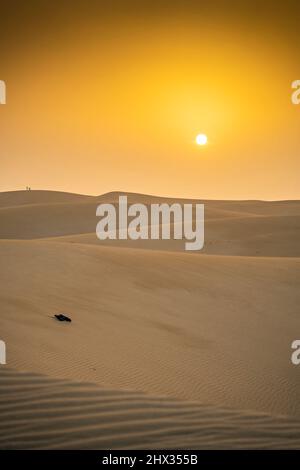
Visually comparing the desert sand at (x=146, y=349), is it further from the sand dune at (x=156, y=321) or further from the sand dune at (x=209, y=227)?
the sand dune at (x=209, y=227)

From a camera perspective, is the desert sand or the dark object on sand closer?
the desert sand

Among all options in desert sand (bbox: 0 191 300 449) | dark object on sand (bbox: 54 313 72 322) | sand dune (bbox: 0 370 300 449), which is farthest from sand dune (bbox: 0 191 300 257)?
sand dune (bbox: 0 370 300 449)

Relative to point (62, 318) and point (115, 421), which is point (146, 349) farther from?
point (115, 421)

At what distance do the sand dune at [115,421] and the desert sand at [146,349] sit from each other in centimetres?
1

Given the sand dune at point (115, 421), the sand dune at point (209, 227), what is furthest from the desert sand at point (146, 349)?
the sand dune at point (209, 227)

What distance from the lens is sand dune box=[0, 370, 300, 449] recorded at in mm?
3764

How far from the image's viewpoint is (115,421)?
13.3 ft

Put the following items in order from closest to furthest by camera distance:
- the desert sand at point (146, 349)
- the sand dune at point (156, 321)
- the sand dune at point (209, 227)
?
the desert sand at point (146, 349) → the sand dune at point (156, 321) → the sand dune at point (209, 227)

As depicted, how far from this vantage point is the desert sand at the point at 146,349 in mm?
4027

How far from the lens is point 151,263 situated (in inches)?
515

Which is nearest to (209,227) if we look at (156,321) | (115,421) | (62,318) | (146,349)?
(156,321)

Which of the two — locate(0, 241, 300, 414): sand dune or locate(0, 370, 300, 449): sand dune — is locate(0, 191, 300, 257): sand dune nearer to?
locate(0, 241, 300, 414): sand dune

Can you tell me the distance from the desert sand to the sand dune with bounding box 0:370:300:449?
1 centimetres

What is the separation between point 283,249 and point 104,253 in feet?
32.1
